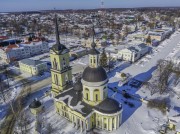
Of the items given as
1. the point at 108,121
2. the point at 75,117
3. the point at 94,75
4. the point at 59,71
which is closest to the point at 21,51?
the point at 59,71

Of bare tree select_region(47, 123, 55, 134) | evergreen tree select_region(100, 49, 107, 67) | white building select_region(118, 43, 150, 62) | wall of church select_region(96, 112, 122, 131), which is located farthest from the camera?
white building select_region(118, 43, 150, 62)

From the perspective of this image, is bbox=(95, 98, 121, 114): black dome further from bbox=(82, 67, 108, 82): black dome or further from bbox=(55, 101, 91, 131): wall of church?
bbox=(82, 67, 108, 82): black dome

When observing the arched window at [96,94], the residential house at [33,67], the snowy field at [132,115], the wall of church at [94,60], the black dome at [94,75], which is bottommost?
the snowy field at [132,115]

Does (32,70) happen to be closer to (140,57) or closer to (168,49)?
(140,57)

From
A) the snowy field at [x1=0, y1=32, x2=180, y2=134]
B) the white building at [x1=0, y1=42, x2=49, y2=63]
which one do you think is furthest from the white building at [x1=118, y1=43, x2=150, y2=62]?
the white building at [x1=0, y1=42, x2=49, y2=63]

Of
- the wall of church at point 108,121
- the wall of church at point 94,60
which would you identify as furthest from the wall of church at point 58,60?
the wall of church at point 108,121

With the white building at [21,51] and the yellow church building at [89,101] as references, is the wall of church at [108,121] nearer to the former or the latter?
the yellow church building at [89,101]

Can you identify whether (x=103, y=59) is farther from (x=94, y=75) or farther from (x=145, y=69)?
(x=94, y=75)
